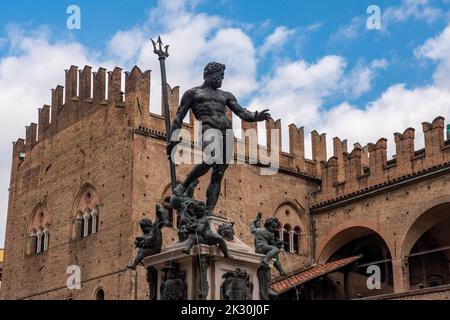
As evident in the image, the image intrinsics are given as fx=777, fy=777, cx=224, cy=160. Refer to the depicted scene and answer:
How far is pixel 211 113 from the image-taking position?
800 centimetres

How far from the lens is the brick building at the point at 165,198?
22.1 metres

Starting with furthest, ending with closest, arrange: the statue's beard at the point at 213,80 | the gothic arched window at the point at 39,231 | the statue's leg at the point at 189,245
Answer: the gothic arched window at the point at 39,231, the statue's beard at the point at 213,80, the statue's leg at the point at 189,245

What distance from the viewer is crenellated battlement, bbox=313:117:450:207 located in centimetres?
2231

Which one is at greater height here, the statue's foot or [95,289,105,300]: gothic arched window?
[95,289,105,300]: gothic arched window

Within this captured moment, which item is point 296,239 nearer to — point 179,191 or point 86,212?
point 86,212

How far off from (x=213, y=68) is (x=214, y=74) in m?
0.07

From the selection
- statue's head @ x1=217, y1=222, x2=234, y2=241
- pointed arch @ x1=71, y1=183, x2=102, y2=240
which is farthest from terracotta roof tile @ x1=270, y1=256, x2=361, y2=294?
statue's head @ x1=217, y1=222, x2=234, y2=241

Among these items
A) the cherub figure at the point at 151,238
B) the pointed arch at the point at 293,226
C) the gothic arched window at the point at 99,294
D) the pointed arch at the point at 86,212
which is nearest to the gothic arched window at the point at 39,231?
the pointed arch at the point at 86,212

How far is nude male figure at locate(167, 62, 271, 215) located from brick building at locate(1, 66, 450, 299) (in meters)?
13.3

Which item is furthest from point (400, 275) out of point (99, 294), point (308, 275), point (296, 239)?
A: point (99, 294)

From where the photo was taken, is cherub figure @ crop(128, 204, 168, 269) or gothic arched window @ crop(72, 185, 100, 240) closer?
cherub figure @ crop(128, 204, 168, 269)

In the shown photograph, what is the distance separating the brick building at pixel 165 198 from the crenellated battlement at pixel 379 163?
0.12ft

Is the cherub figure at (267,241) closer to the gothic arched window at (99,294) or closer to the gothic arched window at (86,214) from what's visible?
the gothic arched window at (99,294)

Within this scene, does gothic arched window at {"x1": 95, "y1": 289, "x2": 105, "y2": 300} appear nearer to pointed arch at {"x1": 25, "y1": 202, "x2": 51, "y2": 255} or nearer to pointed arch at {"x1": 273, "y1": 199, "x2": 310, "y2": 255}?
pointed arch at {"x1": 25, "y1": 202, "x2": 51, "y2": 255}
